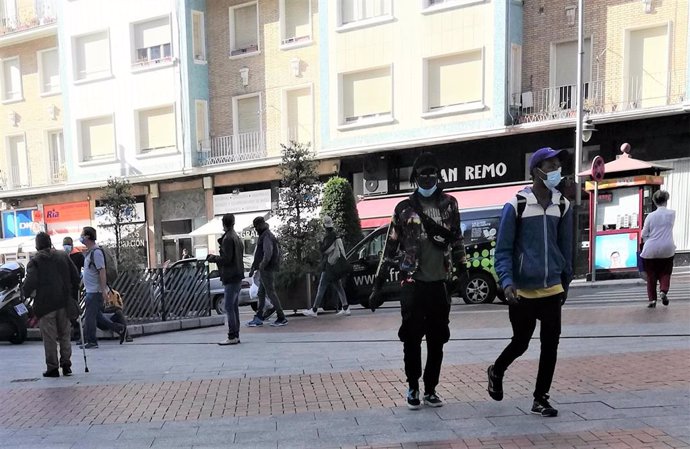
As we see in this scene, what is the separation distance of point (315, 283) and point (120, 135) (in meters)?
16.6

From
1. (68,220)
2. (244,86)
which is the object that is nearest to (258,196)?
(244,86)

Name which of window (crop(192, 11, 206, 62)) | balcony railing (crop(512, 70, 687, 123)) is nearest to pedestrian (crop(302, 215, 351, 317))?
balcony railing (crop(512, 70, 687, 123))

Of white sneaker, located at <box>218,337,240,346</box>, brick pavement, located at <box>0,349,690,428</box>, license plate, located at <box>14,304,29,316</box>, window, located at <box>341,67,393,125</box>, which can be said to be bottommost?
white sneaker, located at <box>218,337,240,346</box>

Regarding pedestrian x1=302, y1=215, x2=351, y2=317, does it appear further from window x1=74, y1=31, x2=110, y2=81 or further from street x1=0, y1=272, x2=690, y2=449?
window x1=74, y1=31, x2=110, y2=81

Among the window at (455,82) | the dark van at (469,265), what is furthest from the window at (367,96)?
the dark van at (469,265)

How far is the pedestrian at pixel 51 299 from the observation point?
6.96 meters

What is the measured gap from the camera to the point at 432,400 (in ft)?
15.4

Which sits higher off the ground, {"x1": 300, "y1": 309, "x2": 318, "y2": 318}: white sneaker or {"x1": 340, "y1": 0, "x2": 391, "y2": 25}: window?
{"x1": 340, "y1": 0, "x2": 391, "y2": 25}: window

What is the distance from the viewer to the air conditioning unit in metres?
Answer: 20.9

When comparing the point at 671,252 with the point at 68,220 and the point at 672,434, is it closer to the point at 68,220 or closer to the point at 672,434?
the point at 672,434

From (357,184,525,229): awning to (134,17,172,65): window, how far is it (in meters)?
11.0

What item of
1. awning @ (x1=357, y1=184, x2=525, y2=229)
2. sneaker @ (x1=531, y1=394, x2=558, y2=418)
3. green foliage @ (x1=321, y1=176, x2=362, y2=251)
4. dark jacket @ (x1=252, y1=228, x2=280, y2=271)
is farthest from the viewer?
awning @ (x1=357, y1=184, x2=525, y2=229)

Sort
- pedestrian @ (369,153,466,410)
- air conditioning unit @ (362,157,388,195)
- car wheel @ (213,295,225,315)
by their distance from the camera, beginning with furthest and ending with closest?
air conditioning unit @ (362,157,388,195)
car wheel @ (213,295,225,315)
pedestrian @ (369,153,466,410)

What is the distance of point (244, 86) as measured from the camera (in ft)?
77.3
